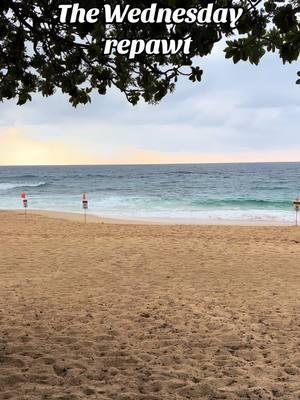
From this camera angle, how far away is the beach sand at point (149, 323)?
12.6 feet

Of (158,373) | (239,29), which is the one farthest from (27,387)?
(239,29)

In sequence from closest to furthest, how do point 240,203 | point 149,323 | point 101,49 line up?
point 101,49, point 149,323, point 240,203

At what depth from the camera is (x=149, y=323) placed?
18.0 ft

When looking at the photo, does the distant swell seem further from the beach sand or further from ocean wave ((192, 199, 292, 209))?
the beach sand

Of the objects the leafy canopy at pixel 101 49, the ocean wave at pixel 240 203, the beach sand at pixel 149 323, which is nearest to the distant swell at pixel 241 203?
the ocean wave at pixel 240 203

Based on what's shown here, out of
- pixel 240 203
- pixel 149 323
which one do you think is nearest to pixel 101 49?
pixel 149 323

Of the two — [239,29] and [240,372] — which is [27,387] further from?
[239,29]

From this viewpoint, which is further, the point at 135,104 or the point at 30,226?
the point at 30,226

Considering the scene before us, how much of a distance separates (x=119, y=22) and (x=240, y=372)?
10.2 feet

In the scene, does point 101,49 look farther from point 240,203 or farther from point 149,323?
point 240,203

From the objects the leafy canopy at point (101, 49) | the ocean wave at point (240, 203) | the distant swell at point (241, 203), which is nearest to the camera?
the leafy canopy at point (101, 49)

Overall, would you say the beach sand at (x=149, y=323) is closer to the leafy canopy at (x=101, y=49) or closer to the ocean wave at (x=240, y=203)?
the leafy canopy at (x=101, y=49)

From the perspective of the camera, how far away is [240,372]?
4.09 m

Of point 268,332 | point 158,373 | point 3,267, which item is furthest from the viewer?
point 3,267
